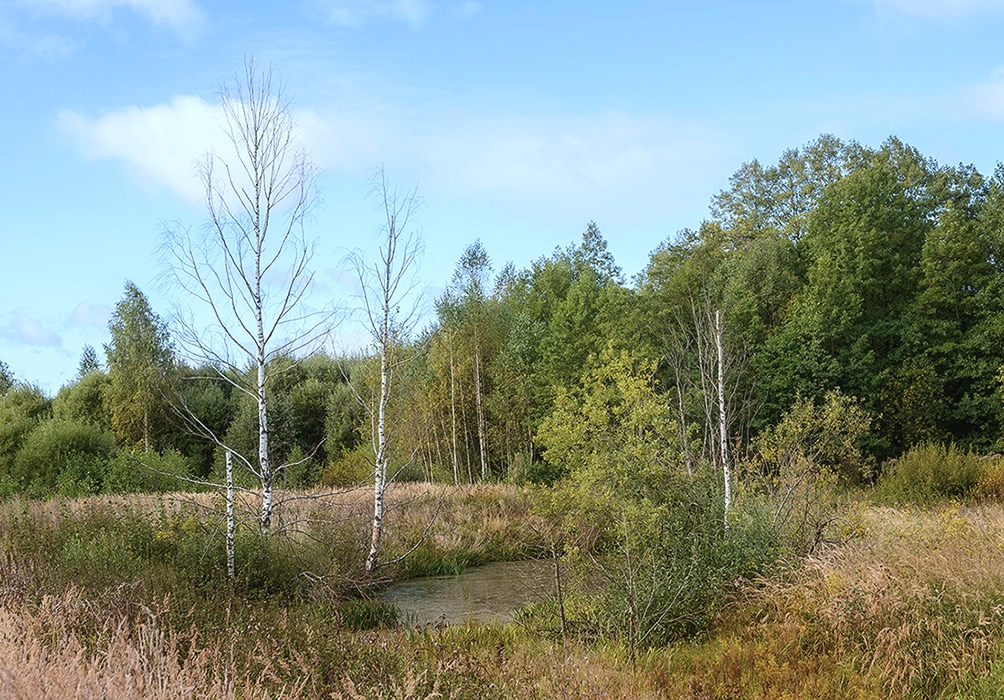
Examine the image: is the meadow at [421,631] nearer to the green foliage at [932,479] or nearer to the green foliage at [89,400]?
the green foliage at [932,479]

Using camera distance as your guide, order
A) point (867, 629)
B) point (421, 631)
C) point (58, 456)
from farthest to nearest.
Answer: point (58, 456)
point (421, 631)
point (867, 629)

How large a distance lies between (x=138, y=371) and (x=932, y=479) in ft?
93.5

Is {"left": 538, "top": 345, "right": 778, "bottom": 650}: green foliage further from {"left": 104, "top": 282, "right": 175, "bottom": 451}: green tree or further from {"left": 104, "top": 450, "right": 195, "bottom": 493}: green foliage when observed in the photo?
{"left": 104, "top": 282, "right": 175, "bottom": 451}: green tree

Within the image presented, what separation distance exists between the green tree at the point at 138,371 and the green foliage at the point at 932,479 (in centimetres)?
2625

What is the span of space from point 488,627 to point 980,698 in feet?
16.2

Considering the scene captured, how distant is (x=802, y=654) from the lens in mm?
7520

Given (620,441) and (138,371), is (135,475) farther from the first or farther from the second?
(620,441)

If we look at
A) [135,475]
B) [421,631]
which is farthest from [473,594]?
[135,475]

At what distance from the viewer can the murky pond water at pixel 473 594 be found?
1117cm

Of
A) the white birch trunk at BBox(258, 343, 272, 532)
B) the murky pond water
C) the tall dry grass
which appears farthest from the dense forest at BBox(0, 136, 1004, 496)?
the tall dry grass

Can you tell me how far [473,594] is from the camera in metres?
13.4

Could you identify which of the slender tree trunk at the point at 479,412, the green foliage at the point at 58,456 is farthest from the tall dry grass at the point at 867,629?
the slender tree trunk at the point at 479,412

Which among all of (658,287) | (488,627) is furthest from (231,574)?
(658,287)

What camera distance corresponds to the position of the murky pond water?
1117cm
